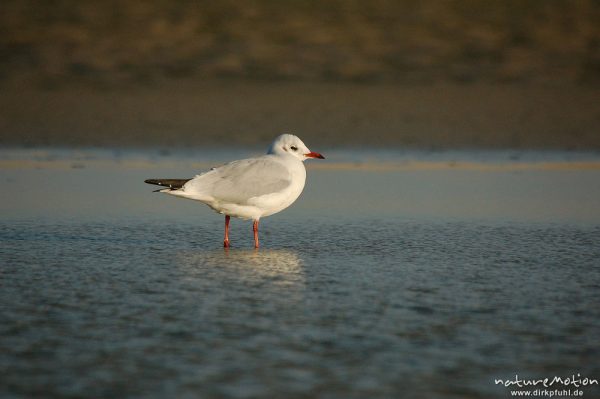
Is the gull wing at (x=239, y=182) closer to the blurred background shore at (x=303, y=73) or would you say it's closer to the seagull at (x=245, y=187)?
the seagull at (x=245, y=187)

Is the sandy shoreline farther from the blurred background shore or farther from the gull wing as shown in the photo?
the gull wing

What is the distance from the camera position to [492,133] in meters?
19.1

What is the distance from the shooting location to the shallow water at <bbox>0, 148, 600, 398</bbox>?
5016mm

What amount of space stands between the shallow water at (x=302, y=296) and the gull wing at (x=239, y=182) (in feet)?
1.52

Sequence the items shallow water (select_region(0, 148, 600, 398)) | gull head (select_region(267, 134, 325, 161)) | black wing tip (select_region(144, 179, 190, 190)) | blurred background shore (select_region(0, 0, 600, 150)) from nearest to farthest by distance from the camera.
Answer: shallow water (select_region(0, 148, 600, 398)) < black wing tip (select_region(144, 179, 190, 190)) < gull head (select_region(267, 134, 325, 161)) < blurred background shore (select_region(0, 0, 600, 150))

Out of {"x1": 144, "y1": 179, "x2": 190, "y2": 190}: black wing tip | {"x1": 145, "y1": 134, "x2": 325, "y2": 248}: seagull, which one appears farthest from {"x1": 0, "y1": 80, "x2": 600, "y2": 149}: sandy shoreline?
{"x1": 144, "y1": 179, "x2": 190, "y2": 190}: black wing tip

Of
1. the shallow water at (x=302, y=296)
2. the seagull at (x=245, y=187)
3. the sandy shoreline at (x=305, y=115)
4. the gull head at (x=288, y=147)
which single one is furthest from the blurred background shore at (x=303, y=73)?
the seagull at (x=245, y=187)

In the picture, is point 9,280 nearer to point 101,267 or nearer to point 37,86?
point 101,267

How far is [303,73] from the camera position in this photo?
71.9 ft

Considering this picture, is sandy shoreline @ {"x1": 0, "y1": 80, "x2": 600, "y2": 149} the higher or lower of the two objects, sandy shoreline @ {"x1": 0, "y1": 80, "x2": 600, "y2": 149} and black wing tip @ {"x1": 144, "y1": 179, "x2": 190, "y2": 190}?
the higher

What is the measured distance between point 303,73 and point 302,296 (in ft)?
50.9

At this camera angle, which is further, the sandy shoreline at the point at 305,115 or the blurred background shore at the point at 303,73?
the blurred background shore at the point at 303,73

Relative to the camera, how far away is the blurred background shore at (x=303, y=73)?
63.4 ft

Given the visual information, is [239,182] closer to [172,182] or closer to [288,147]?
[172,182]
